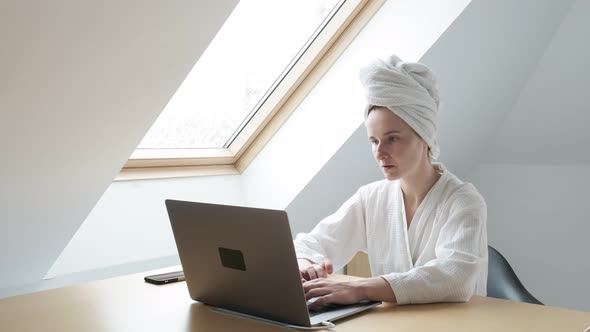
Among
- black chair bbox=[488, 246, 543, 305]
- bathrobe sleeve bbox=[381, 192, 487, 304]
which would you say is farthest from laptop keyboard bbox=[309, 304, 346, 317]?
black chair bbox=[488, 246, 543, 305]

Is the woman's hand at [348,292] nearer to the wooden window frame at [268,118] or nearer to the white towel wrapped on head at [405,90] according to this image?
the white towel wrapped on head at [405,90]

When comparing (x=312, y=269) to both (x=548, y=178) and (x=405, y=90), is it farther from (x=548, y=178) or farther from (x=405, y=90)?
(x=548, y=178)

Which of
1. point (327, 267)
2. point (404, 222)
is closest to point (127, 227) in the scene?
point (327, 267)

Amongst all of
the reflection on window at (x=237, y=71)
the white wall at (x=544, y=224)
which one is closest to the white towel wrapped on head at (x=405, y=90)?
the reflection on window at (x=237, y=71)

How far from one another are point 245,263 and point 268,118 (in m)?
1.57

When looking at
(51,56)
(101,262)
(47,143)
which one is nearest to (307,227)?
(101,262)

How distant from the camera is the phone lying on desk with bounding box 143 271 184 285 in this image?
1.85 m

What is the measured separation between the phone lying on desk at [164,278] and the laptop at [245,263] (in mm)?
246

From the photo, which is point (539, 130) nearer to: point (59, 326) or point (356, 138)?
point (356, 138)

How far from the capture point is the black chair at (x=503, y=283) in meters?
2.00

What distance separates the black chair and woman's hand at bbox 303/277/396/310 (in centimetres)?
62

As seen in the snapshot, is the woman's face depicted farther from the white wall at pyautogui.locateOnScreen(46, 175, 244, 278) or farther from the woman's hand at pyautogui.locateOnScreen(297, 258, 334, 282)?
the white wall at pyautogui.locateOnScreen(46, 175, 244, 278)

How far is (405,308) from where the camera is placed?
1.53m

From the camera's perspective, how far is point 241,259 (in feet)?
4.73
